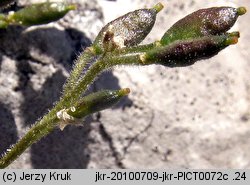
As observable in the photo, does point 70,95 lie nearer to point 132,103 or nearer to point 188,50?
point 188,50

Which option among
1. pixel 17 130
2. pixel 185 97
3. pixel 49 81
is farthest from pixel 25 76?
pixel 185 97

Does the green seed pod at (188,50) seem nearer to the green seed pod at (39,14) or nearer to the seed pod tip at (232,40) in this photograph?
the seed pod tip at (232,40)

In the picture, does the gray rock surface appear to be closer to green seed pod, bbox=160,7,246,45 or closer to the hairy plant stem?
the hairy plant stem

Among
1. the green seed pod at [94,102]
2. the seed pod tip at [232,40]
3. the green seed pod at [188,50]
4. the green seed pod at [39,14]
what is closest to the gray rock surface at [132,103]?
the green seed pod at [39,14]

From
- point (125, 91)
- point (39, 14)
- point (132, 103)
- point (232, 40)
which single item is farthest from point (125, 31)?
point (132, 103)

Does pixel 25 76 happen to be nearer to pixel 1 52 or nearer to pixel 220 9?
pixel 1 52

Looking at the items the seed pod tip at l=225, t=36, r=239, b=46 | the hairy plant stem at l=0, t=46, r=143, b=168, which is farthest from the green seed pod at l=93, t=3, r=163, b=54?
the seed pod tip at l=225, t=36, r=239, b=46

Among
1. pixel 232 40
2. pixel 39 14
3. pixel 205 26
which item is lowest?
pixel 232 40
